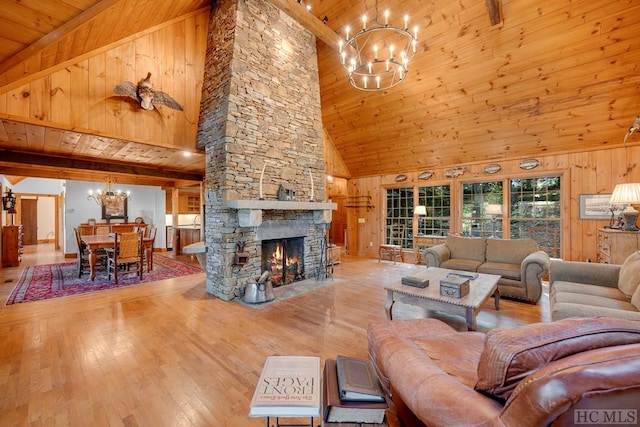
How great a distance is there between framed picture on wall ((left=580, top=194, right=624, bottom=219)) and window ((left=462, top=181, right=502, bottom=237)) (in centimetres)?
136

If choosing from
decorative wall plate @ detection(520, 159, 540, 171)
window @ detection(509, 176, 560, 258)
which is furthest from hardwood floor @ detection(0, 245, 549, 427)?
decorative wall plate @ detection(520, 159, 540, 171)

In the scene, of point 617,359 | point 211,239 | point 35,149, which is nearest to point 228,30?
point 211,239

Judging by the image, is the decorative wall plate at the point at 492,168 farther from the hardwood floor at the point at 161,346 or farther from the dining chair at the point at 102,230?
the dining chair at the point at 102,230

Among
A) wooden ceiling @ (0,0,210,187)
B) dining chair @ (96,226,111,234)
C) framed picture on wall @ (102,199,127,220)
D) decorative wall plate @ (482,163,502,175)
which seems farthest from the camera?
framed picture on wall @ (102,199,127,220)

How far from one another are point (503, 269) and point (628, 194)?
Result: 70.6 inches

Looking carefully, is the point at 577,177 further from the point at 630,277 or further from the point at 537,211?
the point at 630,277

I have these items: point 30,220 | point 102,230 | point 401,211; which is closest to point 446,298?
point 401,211

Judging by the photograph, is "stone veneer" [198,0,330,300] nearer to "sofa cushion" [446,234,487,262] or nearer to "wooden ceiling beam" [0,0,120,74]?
"wooden ceiling beam" [0,0,120,74]

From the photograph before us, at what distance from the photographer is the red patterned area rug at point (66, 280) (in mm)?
4303

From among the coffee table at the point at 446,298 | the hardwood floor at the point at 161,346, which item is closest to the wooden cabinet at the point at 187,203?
the hardwood floor at the point at 161,346

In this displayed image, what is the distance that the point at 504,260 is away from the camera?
4.49 meters

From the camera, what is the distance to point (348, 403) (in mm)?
1051

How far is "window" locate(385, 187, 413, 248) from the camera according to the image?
7549 millimetres

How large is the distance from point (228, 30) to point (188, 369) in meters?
4.72
